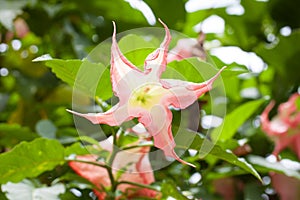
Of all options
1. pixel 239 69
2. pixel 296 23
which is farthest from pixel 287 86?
pixel 239 69

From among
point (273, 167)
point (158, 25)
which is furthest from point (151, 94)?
point (158, 25)

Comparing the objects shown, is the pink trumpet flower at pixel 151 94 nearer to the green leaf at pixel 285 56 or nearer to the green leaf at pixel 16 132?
the green leaf at pixel 16 132

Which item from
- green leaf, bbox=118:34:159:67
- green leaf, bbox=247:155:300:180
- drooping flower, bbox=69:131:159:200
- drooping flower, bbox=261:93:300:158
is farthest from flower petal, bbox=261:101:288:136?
green leaf, bbox=118:34:159:67

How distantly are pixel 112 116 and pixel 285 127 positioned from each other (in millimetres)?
465

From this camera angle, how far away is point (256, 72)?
950 millimetres

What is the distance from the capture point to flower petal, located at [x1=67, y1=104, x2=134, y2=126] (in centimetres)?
42

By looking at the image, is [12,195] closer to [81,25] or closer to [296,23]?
[81,25]

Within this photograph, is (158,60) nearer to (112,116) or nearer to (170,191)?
(112,116)

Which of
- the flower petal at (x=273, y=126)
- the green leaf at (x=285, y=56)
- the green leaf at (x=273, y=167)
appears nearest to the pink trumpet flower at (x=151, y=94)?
the green leaf at (x=273, y=167)

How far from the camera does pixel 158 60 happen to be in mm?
425

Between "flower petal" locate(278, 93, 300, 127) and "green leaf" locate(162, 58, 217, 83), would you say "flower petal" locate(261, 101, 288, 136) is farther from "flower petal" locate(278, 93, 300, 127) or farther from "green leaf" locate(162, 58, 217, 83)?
"green leaf" locate(162, 58, 217, 83)

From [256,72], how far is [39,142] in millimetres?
476

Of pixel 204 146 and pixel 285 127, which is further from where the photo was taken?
pixel 285 127

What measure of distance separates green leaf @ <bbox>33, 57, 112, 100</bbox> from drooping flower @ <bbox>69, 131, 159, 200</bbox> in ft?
0.37
